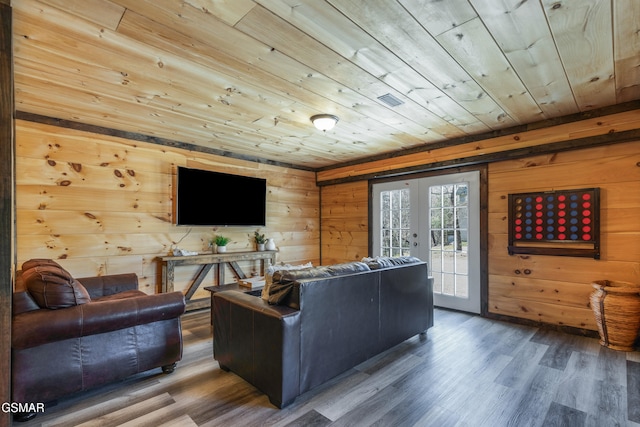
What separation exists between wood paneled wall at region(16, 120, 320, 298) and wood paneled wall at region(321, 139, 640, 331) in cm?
363

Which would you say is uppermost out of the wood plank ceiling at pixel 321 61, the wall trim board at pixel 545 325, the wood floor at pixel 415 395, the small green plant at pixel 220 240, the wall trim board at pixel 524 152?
the wood plank ceiling at pixel 321 61

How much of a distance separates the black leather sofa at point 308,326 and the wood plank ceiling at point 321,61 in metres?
1.56

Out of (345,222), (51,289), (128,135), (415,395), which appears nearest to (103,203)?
(128,135)

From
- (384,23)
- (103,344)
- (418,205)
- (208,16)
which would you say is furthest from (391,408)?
(418,205)

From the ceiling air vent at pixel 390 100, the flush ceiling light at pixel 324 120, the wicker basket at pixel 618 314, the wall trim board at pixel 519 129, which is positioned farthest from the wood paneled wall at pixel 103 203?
the wicker basket at pixel 618 314

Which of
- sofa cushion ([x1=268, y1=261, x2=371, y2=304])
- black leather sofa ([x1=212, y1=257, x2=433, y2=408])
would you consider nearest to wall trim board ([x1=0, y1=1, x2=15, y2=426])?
black leather sofa ([x1=212, y1=257, x2=433, y2=408])

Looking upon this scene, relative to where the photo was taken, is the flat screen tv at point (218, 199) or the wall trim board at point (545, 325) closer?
the wall trim board at point (545, 325)

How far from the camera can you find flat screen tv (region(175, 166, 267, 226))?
434cm

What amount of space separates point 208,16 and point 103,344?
227 cm

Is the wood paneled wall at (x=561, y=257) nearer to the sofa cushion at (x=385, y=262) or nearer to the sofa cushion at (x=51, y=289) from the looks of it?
the sofa cushion at (x=385, y=262)

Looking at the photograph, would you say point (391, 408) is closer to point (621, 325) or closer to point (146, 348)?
point (146, 348)

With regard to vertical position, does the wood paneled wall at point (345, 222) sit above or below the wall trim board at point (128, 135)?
below

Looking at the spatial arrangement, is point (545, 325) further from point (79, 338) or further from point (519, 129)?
point (79, 338)

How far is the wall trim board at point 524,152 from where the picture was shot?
3.15 m
